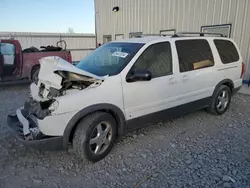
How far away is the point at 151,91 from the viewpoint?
3.13 metres

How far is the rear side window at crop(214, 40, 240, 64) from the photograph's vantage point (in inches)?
166

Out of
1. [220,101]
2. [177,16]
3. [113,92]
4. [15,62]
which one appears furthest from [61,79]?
[177,16]

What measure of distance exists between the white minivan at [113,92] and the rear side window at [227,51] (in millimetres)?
91

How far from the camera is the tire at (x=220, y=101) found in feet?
14.2

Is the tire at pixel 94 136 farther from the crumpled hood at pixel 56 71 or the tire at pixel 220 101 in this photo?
the tire at pixel 220 101

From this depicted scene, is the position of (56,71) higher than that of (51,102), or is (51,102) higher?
(56,71)

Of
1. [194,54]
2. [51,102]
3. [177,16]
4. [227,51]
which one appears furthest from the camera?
[177,16]

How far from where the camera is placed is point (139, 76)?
285 centimetres

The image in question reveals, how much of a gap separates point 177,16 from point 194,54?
5532 millimetres

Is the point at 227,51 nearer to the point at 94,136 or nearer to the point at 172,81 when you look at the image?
the point at 172,81

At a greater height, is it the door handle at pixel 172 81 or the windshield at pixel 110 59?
the windshield at pixel 110 59

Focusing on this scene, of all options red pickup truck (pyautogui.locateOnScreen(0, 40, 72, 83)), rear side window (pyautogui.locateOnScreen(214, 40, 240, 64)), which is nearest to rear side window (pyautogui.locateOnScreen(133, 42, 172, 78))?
rear side window (pyautogui.locateOnScreen(214, 40, 240, 64))

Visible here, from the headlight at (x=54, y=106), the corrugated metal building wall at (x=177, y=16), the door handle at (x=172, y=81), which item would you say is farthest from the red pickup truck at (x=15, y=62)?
the corrugated metal building wall at (x=177, y=16)

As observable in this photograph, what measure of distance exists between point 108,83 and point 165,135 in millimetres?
1643
